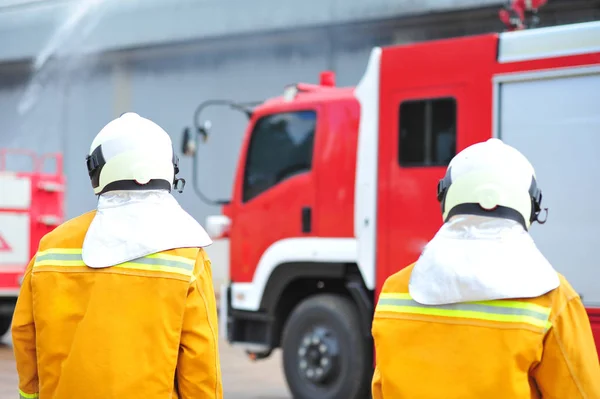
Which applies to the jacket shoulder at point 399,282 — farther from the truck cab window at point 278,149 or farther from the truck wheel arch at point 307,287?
the truck cab window at point 278,149

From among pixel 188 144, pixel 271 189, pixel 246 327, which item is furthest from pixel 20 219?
pixel 271 189

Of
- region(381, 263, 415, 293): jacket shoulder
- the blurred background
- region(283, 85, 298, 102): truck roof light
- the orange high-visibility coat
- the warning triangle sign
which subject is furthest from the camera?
the blurred background

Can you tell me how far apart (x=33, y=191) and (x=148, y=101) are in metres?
9.49

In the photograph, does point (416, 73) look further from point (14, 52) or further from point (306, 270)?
point (14, 52)

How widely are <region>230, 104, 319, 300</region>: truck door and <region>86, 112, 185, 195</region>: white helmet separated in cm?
538

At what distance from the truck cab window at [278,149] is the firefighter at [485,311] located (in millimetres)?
5839

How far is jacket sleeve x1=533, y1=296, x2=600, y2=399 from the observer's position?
278 centimetres

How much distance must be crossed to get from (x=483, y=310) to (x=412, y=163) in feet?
16.5

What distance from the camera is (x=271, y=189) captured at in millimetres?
9070

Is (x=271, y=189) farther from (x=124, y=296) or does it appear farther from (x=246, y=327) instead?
(x=124, y=296)

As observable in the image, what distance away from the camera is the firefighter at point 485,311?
2805 mm

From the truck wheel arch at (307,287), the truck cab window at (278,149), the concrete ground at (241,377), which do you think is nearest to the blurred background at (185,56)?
the concrete ground at (241,377)

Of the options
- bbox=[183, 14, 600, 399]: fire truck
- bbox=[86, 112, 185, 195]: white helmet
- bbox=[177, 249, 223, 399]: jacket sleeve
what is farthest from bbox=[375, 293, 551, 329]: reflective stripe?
bbox=[183, 14, 600, 399]: fire truck

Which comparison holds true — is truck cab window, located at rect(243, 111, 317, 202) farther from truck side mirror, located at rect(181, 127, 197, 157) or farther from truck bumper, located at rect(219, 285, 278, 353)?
truck bumper, located at rect(219, 285, 278, 353)
